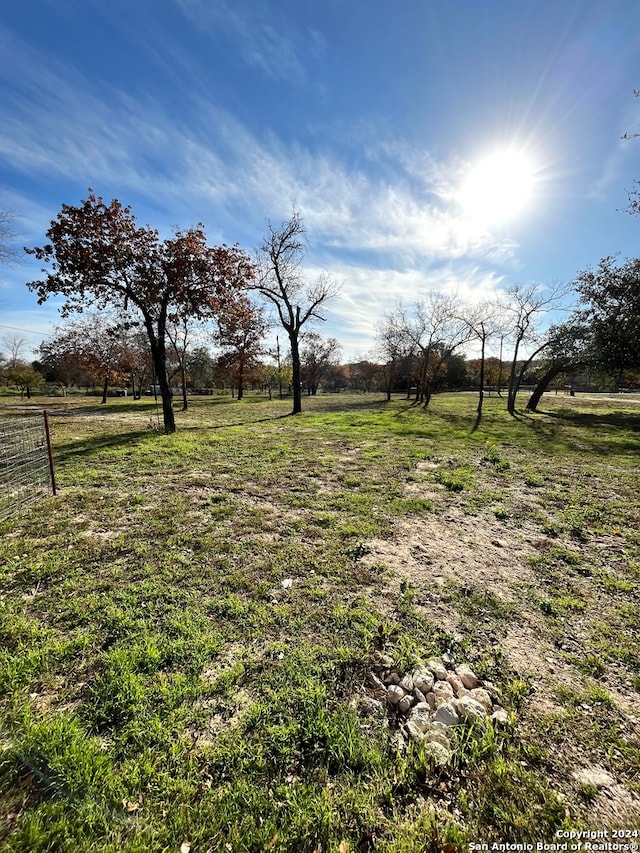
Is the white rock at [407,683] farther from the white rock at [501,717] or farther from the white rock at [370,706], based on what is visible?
the white rock at [501,717]

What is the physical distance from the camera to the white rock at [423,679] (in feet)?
7.09

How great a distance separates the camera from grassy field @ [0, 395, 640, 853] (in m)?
1.50

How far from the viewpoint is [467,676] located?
225 centimetres

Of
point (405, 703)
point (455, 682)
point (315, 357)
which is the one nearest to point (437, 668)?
point (455, 682)

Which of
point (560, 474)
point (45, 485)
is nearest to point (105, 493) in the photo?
point (45, 485)

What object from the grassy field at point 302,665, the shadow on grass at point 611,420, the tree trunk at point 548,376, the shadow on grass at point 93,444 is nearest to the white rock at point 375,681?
the grassy field at point 302,665

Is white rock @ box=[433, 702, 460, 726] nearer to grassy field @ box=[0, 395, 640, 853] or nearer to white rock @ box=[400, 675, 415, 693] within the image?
grassy field @ box=[0, 395, 640, 853]

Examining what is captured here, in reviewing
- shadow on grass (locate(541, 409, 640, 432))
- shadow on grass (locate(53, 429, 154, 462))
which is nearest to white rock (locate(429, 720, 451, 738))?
shadow on grass (locate(53, 429, 154, 462))

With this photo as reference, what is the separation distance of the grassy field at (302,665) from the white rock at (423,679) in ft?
0.42

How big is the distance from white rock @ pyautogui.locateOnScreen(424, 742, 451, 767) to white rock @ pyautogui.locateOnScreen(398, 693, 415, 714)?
0.72 feet

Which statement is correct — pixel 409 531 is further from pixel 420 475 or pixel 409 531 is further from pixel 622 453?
pixel 622 453

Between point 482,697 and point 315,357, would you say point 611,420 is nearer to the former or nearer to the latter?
point 482,697

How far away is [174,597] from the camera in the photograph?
2986 mm

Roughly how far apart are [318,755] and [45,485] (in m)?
6.05
